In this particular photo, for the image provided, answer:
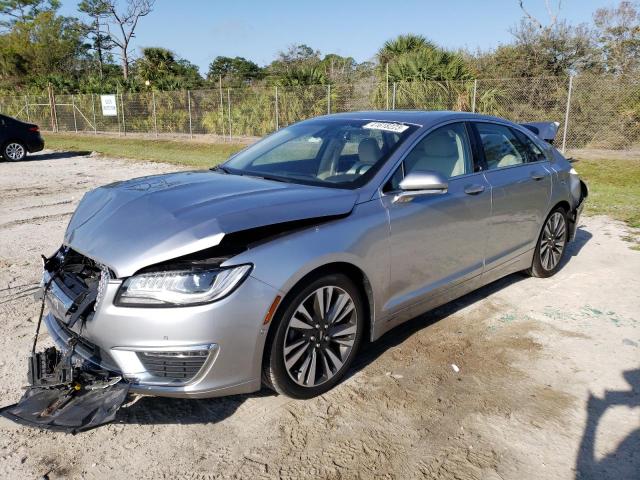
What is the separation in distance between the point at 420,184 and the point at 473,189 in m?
0.92

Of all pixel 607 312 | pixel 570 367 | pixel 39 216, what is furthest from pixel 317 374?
pixel 39 216

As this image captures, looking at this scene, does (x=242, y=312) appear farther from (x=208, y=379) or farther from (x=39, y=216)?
(x=39, y=216)

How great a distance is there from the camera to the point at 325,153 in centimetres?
417

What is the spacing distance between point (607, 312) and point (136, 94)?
26.9 metres

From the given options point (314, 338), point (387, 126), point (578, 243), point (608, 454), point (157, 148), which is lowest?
point (608, 454)

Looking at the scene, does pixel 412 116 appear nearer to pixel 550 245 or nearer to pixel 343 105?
pixel 550 245

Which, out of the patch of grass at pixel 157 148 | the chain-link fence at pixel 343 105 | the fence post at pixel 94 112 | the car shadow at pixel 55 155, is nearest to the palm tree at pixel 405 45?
the chain-link fence at pixel 343 105

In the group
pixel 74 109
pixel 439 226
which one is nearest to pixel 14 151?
pixel 74 109

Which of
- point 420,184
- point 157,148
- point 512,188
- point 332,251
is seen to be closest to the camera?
point 332,251

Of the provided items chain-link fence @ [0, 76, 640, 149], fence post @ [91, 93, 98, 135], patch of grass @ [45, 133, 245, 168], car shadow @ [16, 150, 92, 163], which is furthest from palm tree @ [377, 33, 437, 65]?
fence post @ [91, 93, 98, 135]

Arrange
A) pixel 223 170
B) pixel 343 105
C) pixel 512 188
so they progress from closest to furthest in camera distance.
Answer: pixel 223 170 < pixel 512 188 < pixel 343 105

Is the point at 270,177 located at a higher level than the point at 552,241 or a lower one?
higher

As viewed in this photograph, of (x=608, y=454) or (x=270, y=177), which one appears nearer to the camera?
(x=608, y=454)

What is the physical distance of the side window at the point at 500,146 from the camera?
15.0 ft
